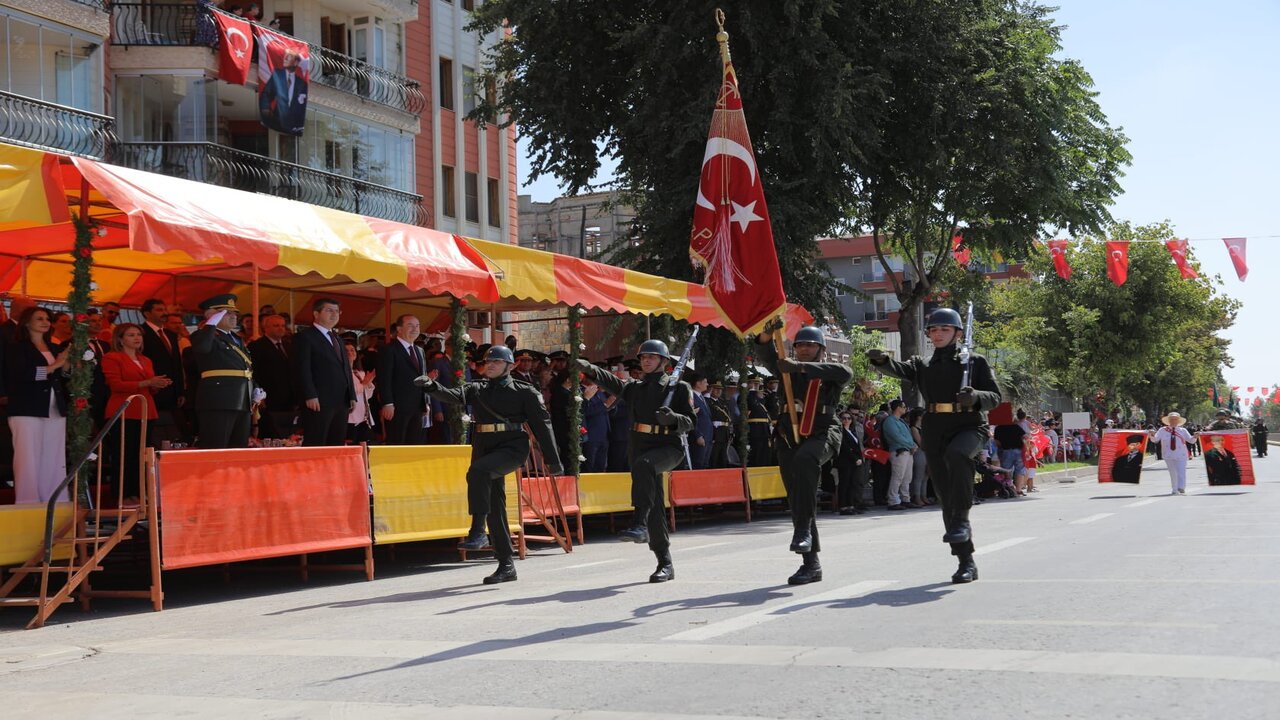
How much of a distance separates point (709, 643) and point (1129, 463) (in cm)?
2339

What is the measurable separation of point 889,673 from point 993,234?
25.7 meters

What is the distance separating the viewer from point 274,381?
14.2m

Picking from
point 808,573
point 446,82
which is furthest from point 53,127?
point 808,573

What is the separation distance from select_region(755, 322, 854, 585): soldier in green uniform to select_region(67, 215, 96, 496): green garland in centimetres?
559

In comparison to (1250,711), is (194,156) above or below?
above

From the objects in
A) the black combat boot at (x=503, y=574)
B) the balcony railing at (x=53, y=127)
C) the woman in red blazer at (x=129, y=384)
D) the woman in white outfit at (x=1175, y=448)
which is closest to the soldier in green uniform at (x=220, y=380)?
the woman in red blazer at (x=129, y=384)

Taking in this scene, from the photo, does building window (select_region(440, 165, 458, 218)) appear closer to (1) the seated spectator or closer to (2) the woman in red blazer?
(2) the woman in red blazer

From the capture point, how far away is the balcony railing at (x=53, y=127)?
23.9m

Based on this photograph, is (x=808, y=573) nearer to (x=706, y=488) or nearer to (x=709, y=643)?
(x=709, y=643)

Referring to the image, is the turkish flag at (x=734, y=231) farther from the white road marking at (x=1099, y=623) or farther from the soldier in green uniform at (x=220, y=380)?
the white road marking at (x=1099, y=623)

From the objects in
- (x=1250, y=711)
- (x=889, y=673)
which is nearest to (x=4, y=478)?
(x=889, y=673)

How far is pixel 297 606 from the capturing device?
Result: 10.5 meters

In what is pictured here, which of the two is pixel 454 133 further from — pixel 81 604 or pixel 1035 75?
pixel 81 604

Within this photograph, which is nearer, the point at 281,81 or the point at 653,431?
the point at 653,431
